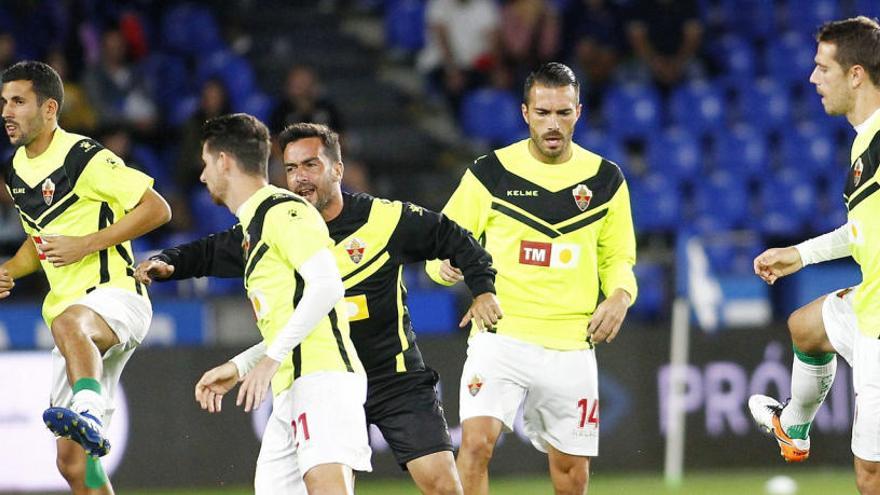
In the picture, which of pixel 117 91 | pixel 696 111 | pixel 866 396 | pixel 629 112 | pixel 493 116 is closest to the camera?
pixel 866 396

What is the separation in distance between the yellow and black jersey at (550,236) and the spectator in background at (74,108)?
6.87 m

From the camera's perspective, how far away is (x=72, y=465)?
759 centimetres

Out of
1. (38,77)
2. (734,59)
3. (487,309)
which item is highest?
(734,59)

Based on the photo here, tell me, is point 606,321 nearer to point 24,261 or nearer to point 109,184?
point 109,184

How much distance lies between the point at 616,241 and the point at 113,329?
2.53m

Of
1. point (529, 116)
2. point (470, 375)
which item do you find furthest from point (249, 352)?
point (529, 116)

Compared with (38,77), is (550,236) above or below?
below

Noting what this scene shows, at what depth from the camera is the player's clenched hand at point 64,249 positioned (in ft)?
23.9

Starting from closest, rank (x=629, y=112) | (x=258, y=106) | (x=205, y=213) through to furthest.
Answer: (x=205, y=213) → (x=258, y=106) → (x=629, y=112)

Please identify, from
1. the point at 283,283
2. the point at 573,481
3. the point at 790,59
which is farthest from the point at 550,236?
the point at 790,59

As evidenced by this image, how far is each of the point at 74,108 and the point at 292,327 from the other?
8.69m

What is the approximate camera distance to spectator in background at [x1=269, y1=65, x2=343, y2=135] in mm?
13461

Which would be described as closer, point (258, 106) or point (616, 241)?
point (616, 241)

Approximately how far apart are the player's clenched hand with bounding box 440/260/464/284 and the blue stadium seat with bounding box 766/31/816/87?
1056 cm
